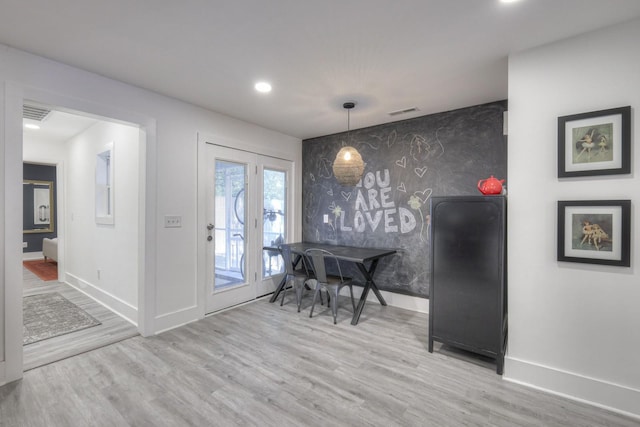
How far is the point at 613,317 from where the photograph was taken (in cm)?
185

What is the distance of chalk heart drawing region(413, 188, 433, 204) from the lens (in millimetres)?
3563

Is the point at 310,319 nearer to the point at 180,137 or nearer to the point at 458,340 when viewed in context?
the point at 458,340

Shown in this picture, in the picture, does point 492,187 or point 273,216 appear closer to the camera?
point 492,187

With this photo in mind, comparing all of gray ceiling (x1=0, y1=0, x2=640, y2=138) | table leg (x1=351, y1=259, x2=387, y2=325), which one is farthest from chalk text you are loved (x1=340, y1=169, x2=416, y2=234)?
gray ceiling (x1=0, y1=0, x2=640, y2=138)

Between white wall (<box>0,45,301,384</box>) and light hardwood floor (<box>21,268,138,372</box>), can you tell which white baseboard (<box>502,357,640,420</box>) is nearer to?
white wall (<box>0,45,301,384</box>)

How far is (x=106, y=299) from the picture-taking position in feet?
12.3

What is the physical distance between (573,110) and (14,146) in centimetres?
406

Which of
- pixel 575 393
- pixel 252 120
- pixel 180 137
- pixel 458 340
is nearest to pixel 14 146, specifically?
pixel 180 137

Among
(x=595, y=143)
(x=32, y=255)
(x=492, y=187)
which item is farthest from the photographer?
(x=32, y=255)

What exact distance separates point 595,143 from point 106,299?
5244mm

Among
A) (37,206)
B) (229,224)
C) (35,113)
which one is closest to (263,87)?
(229,224)

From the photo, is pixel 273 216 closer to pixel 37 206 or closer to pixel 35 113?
pixel 35 113

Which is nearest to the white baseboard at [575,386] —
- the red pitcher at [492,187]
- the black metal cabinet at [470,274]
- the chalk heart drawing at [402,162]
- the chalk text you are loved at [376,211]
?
the black metal cabinet at [470,274]

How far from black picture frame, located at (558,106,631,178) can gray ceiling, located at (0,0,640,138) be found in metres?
0.43
